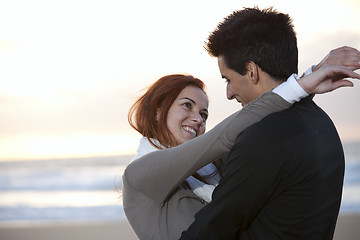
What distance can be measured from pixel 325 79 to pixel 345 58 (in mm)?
171

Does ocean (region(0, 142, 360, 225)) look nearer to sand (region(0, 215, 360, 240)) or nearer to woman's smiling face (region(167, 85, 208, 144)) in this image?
sand (region(0, 215, 360, 240))

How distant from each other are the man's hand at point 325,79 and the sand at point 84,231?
5.12 m

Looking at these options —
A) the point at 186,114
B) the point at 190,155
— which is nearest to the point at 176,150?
the point at 190,155

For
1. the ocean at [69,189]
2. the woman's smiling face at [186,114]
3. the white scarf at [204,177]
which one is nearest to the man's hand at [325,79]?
the white scarf at [204,177]

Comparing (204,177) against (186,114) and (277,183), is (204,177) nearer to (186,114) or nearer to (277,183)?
(186,114)

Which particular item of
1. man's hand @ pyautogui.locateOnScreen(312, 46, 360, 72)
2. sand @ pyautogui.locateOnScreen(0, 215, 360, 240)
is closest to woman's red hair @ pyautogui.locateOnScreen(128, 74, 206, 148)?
man's hand @ pyautogui.locateOnScreen(312, 46, 360, 72)

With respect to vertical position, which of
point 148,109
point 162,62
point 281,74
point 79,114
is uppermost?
point 79,114

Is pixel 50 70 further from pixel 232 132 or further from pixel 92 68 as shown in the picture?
pixel 232 132

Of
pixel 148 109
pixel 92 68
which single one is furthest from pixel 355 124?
pixel 148 109

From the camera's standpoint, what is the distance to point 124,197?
2234 mm

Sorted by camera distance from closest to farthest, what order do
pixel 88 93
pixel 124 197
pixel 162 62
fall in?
pixel 124 197
pixel 162 62
pixel 88 93

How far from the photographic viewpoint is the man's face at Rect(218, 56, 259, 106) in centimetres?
201

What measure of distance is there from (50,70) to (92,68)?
1.19m

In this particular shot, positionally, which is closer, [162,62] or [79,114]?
[162,62]
